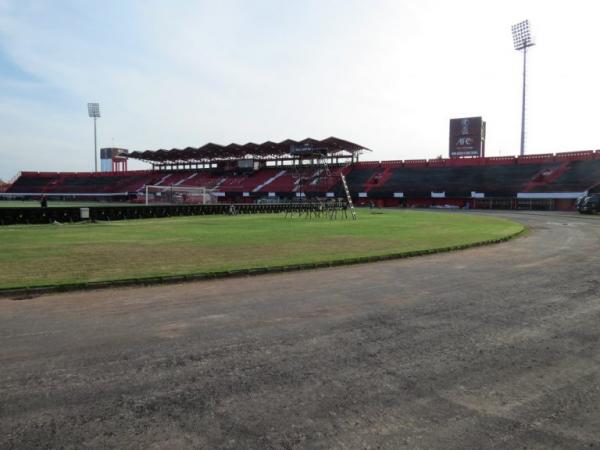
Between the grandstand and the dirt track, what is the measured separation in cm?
3324

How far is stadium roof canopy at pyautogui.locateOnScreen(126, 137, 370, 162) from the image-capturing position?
74.5 meters

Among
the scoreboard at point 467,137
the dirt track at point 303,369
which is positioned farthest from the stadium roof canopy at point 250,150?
the dirt track at point 303,369

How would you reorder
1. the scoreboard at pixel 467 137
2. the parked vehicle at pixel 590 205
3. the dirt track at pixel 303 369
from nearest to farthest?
1. the dirt track at pixel 303 369
2. the parked vehicle at pixel 590 205
3. the scoreboard at pixel 467 137

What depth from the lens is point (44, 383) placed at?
13.5 feet

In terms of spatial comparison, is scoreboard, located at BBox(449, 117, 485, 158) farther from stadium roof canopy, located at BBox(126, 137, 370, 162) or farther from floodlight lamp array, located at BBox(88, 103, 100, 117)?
floodlight lamp array, located at BBox(88, 103, 100, 117)

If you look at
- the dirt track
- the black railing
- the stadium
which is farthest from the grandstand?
the dirt track

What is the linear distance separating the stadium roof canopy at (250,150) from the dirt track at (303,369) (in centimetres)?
6543

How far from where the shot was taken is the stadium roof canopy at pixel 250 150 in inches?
2933

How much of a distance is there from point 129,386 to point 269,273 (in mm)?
6430

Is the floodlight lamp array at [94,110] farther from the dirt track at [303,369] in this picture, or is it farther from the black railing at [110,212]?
the dirt track at [303,369]

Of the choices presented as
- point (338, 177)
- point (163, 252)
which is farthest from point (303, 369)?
point (338, 177)

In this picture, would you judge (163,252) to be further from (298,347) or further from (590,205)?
(590,205)

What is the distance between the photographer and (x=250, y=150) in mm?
80938

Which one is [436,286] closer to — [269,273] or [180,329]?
[269,273]
